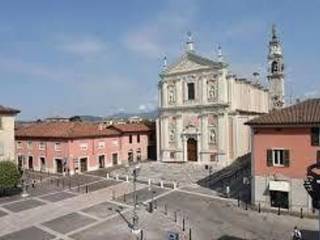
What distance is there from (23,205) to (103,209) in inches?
300

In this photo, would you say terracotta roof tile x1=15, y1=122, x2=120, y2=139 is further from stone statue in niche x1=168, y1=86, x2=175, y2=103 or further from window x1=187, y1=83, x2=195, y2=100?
window x1=187, y1=83, x2=195, y2=100

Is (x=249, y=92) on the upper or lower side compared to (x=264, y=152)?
upper

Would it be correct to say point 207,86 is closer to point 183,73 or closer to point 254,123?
point 183,73

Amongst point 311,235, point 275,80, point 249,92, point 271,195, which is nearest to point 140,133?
point 249,92

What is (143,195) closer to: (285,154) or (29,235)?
(29,235)

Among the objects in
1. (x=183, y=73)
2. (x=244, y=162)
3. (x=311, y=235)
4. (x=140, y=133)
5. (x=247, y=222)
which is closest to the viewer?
(x=311, y=235)

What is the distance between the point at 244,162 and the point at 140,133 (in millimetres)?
19522

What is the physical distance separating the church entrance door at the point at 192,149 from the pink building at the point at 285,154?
24.5 m

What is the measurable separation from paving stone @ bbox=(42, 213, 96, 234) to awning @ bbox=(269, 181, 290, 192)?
1418 centimetres

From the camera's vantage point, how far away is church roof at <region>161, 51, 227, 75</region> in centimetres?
5576

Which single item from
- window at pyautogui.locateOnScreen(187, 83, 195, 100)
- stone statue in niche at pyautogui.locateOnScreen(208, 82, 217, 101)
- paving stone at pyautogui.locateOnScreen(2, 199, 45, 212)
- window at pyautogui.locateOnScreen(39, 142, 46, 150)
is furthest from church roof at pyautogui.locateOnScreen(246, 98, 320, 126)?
window at pyautogui.locateOnScreen(39, 142, 46, 150)

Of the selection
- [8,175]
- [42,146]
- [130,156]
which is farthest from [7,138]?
[130,156]

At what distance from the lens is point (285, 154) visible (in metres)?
32.6

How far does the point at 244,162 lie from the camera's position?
5422 cm
